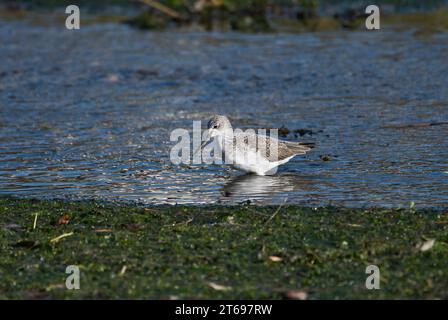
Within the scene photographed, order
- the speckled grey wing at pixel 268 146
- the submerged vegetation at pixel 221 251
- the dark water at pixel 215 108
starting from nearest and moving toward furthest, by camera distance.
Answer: the submerged vegetation at pixel 221 251, the dark water at pixel 215 108, the speckled grey wing at pixel 268 146

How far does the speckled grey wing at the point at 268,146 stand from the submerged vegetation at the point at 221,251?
1748mm

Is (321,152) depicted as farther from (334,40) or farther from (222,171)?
(334,40)

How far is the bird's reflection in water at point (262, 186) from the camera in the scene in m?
9.22

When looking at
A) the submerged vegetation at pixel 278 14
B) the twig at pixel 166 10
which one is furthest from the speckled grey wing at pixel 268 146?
the twig at pixel 166 10

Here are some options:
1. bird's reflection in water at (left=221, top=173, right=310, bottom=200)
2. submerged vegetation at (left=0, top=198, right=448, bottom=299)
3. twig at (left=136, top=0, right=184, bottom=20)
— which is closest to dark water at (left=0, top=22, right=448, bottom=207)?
bird's reflection in water at (left=221, top=173, right=310, bottom=200)

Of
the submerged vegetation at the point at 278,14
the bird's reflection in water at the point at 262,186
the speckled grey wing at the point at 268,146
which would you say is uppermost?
the submerged vegetation at the point at 278,14

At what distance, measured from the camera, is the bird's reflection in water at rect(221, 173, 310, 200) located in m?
9.22

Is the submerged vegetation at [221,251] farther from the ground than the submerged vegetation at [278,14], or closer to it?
closer to it

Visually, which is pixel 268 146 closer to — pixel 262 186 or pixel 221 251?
pixel 262 186

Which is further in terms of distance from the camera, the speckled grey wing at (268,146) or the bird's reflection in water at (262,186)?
the speckled grey wing at (268,146)

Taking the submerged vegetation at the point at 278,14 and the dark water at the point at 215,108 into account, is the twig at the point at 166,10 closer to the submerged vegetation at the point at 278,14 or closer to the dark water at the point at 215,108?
the submerged vegetation at the point at 278,14

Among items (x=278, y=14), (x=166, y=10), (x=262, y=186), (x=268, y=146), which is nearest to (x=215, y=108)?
(x=268, y=146)

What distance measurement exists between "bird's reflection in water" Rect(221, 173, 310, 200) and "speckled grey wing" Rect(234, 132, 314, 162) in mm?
246

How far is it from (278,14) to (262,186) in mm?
11667
